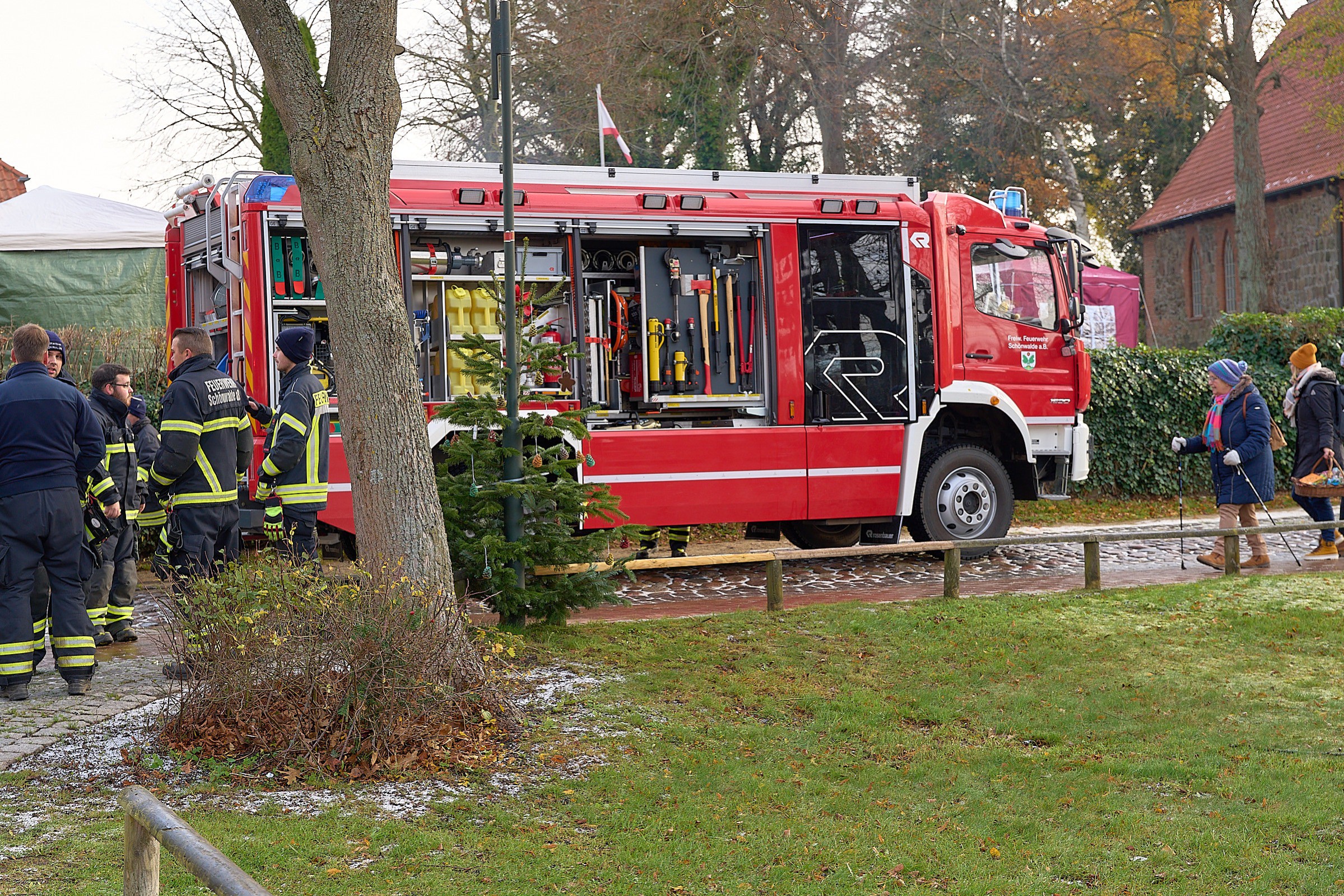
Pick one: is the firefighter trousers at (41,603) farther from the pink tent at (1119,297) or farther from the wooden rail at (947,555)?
the pink tent at (1119,297)

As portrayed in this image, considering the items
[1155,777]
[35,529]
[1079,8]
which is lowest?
[1155,777]

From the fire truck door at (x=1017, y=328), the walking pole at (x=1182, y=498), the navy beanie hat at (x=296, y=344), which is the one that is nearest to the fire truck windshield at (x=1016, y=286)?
the fire truck door at (x=1017, y=328)

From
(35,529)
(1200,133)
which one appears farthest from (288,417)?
(1200,133)

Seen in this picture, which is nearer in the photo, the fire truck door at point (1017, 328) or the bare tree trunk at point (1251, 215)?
the fire truck door at point (1017, 328)

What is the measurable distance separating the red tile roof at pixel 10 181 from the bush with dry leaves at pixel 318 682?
1241 inches

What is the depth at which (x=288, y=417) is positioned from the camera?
26.1 feet

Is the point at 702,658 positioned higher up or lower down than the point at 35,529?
lower down

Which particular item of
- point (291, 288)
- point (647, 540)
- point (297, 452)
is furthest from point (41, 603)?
point (647, 540)

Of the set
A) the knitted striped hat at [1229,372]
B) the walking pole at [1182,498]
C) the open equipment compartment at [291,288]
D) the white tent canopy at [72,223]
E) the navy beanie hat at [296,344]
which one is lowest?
the walking pole at [1182,498]

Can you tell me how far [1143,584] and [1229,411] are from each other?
2.17 meters

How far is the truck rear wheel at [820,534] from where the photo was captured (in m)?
12.5

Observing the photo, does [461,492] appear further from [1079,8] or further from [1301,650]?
[1079,8]

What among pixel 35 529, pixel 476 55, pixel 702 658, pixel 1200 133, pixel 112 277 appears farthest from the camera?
pixel 1200 133

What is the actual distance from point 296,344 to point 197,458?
3.26ft
